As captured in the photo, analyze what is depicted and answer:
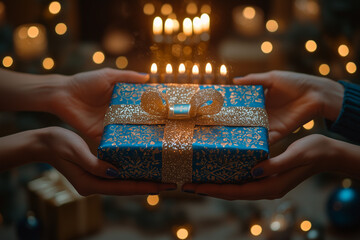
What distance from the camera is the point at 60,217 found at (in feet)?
6.00

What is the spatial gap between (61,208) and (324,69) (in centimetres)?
163

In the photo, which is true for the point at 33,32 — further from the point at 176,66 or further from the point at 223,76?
the point at 223,76

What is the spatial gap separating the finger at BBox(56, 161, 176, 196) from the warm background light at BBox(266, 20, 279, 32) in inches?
61.6

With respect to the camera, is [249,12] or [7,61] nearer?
[7,61]

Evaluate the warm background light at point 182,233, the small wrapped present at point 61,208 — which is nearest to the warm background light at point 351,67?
the warm background light at point 182,233

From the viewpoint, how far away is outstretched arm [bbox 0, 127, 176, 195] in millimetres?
1079

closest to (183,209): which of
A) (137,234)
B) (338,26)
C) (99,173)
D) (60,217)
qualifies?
(137,234)

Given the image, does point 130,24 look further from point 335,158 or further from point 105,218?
point 335,158

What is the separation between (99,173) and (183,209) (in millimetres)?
1134

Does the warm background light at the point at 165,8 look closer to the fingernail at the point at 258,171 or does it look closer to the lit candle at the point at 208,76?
the lit candle at the point at 208,76

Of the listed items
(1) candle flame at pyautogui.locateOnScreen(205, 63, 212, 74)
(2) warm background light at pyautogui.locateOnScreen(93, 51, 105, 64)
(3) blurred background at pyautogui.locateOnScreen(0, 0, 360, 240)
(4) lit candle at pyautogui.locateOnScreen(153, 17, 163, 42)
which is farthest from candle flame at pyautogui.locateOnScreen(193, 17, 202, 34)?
(2) warm background light at pyautogui.locateOnScreen(93, 51, 105, 64)

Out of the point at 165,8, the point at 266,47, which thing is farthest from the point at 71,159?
the point at 266,47

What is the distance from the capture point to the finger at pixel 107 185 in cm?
109

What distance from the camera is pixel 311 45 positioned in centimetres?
194
